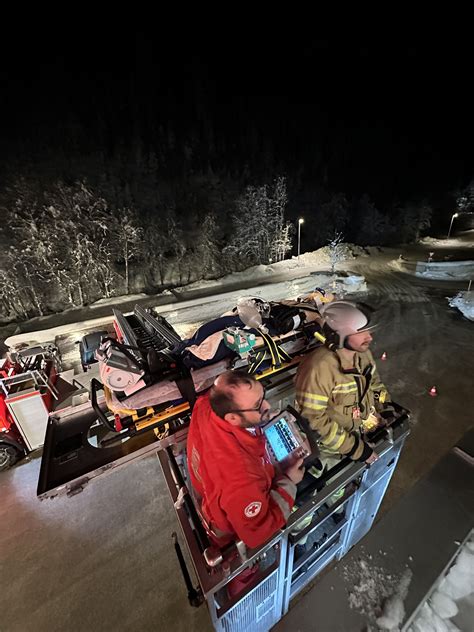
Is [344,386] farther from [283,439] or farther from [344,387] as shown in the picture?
[283,439]

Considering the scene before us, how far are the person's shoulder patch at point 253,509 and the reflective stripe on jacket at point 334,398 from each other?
0.82 meters

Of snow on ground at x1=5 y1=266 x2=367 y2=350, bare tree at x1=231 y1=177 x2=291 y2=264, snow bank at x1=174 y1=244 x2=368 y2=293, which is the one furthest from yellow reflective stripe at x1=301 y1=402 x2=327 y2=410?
bare tree at x1=231 y1=177 x2=291 y2=264

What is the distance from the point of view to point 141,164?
18.2 meters

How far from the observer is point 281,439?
6.10 ft

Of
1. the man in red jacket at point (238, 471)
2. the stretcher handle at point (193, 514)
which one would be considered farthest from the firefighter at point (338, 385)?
the stretcher handle at point (193, 514)

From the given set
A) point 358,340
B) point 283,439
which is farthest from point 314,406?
point 358,340

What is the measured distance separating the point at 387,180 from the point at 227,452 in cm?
4314

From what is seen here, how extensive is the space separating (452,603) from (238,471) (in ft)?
4.96

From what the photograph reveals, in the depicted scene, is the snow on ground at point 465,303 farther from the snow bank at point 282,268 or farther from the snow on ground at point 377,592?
the snow on ground at point 377,592

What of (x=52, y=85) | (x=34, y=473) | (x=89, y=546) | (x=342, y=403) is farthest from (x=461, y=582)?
(x=52, y=85)

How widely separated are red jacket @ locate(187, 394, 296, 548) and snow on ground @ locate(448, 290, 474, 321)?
432 inches

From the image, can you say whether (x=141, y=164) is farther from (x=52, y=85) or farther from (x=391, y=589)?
(x=391, y=589)

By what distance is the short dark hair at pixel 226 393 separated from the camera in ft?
4.97

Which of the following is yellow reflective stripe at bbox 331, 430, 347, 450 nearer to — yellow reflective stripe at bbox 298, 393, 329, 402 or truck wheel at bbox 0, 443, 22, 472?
yellow reflective stripe at bbox 298, 393, 329, 402
